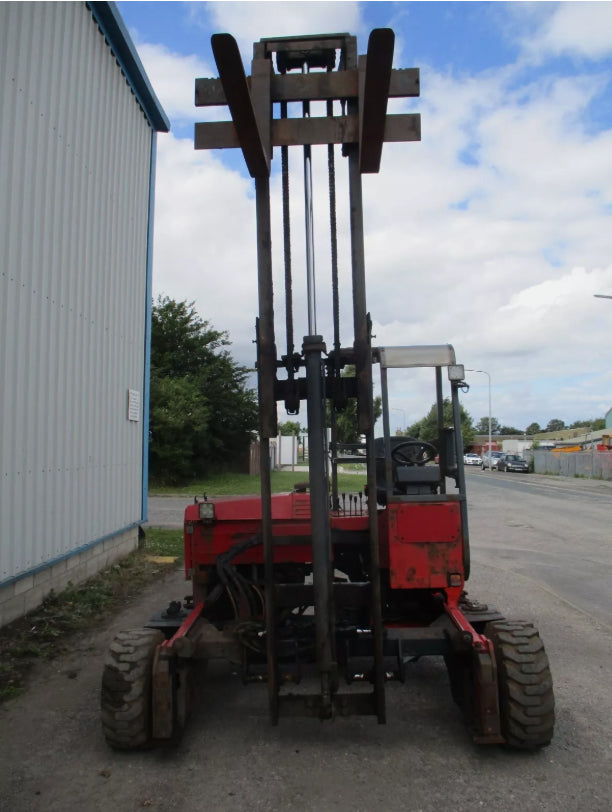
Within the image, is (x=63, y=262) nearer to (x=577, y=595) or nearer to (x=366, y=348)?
(x=366, y=348)

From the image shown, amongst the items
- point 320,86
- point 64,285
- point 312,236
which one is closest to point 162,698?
point 312,236

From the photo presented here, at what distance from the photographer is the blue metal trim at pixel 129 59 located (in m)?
9.45

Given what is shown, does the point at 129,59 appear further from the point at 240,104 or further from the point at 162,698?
the point at 162,698

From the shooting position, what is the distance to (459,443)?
4801 millimetres

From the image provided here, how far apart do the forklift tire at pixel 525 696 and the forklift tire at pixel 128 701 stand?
2.16 m

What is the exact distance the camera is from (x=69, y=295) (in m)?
8.31

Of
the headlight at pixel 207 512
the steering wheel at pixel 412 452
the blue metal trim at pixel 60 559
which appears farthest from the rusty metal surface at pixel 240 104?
the blue metal trim at pixel 60 559

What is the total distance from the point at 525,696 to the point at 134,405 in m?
8.54

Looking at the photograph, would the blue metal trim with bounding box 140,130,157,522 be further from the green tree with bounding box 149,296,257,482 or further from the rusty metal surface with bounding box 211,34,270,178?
the green tree with bounding box 149,296,257,482

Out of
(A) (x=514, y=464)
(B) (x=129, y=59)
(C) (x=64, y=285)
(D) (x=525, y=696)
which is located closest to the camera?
(D) (x=525, y=696)

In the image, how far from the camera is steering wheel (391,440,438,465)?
524 centimetres

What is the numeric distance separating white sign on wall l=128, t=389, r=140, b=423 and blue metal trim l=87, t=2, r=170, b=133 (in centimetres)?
510

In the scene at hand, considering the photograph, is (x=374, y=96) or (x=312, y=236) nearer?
(x=374, y=96)

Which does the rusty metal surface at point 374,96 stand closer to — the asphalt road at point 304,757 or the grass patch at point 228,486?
the asphalt road at point 304,757
